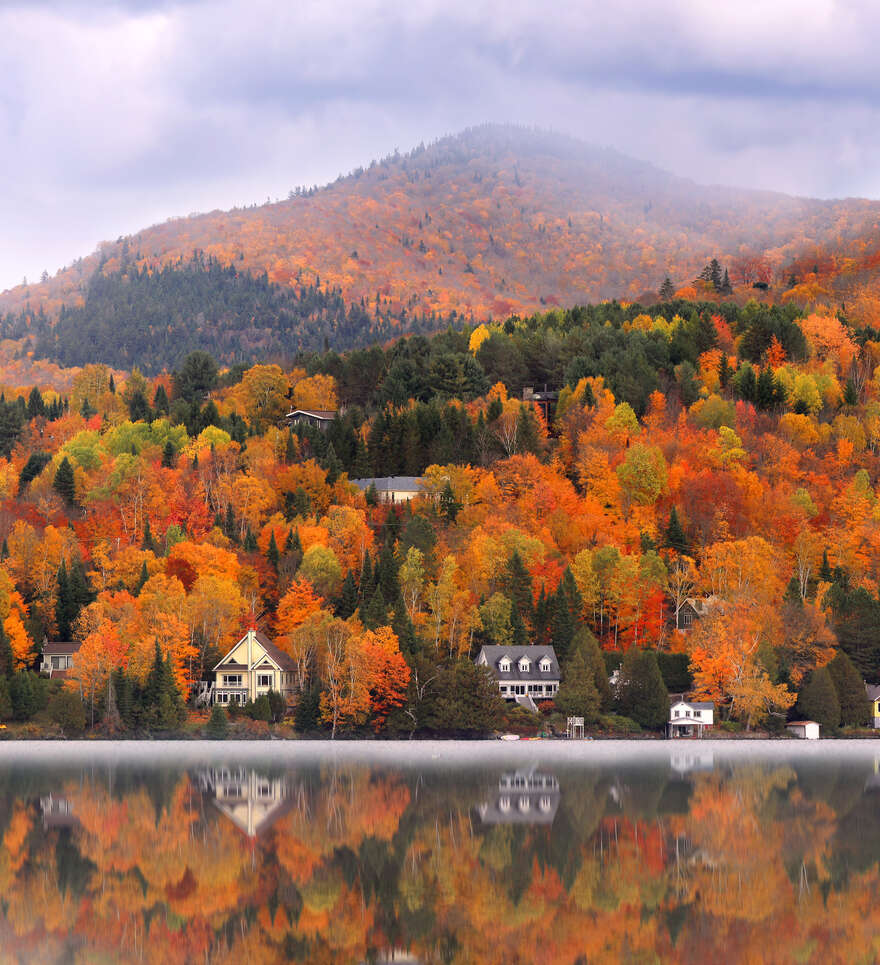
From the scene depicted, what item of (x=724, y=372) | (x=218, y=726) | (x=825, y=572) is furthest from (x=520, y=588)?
(x=724, y=372)

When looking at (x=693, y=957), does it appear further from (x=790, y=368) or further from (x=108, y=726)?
(x=790, y=368)

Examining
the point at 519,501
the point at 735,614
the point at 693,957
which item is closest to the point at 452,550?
the point at 519,501

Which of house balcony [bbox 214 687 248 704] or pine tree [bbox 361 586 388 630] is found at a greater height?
pine tree [bbox 361 586 388 630]

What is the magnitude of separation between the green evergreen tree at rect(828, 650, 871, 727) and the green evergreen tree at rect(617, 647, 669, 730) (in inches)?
470

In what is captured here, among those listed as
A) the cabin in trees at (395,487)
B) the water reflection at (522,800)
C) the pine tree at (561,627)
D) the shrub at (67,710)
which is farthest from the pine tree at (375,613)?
the cabin in trees at (395,487)

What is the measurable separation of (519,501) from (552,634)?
83.7 ft

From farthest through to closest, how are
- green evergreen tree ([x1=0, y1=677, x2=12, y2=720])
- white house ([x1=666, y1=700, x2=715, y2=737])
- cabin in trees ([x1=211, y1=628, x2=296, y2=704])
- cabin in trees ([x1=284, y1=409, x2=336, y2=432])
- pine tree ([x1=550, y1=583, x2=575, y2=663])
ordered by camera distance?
cabin in trees ([x1=284, y1=409, x2=336, y2=432]) < pine tree ([x1=550, y1=583, x2=575, y2=663]) < cabin in trees ([x1=211, y1=628, x2=296, y2=704]) < white house ([x1=666, y1=700, x2=715, y2=737]) < green evergreen tree ([x1=0, y1=677, x2=12, y2=720])

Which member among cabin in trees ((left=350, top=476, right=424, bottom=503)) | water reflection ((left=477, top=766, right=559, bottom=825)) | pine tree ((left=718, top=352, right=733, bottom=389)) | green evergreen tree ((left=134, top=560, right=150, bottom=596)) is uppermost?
pine tree ((left=718, top=352, right=733, bottom=389))

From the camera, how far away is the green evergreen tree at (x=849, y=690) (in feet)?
302

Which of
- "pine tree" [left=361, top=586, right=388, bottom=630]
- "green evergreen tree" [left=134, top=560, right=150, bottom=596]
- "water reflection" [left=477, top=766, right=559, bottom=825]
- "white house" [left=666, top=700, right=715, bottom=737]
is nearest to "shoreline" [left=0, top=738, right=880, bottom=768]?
"white house" [left=666, top=700, right=715, bottom=737]

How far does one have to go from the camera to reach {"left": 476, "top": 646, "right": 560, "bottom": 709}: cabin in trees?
95312 millimetres

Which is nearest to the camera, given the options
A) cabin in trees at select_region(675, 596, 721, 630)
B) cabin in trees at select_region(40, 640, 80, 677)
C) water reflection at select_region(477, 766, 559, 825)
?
water reflection at select_region(477, 766, 559, 825)

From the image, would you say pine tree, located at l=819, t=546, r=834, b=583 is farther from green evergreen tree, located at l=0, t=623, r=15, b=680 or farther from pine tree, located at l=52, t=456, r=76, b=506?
pine tree, located at l=52, t=456, r=76, b=506

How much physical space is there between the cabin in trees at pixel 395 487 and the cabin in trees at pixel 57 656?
36.7 m
